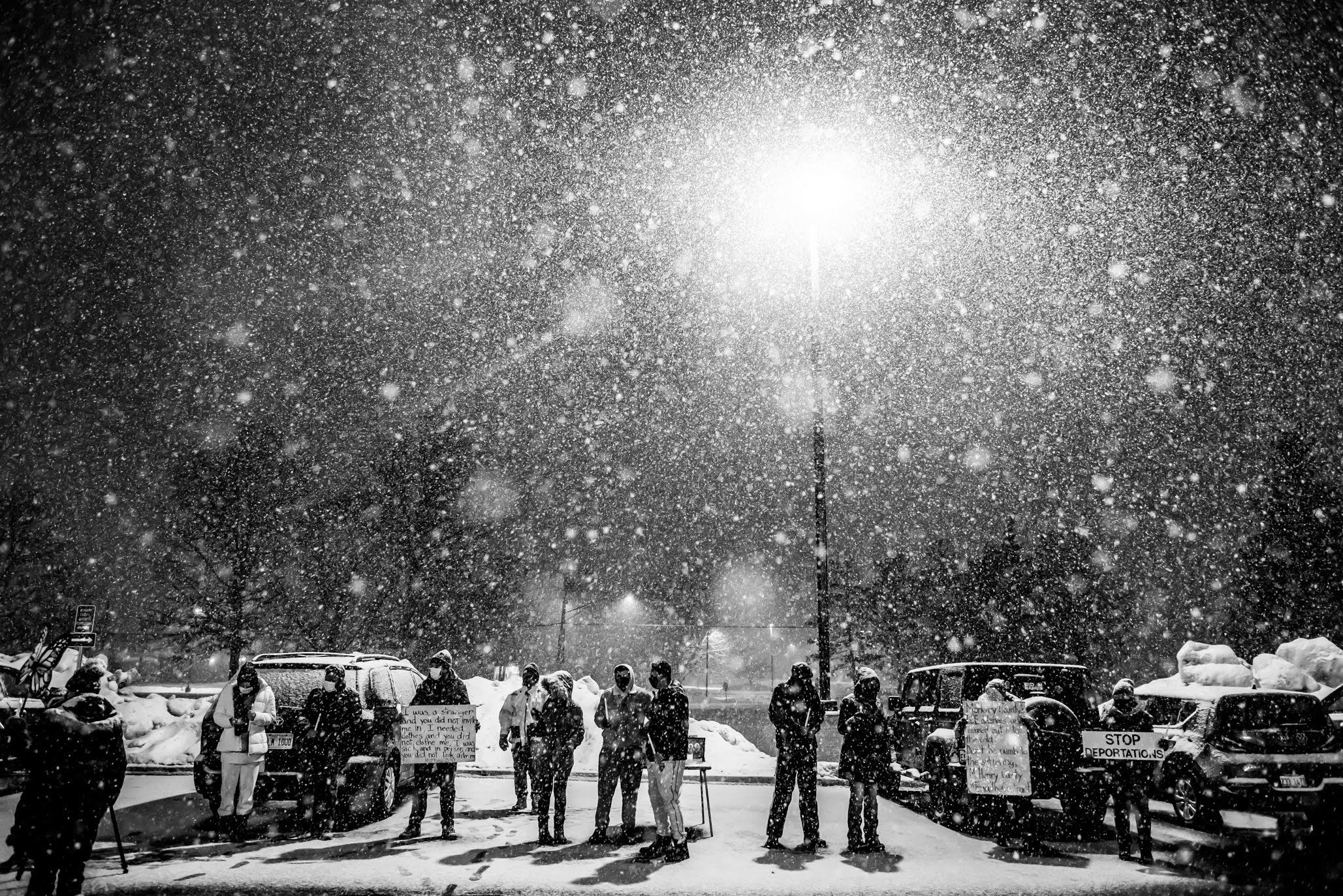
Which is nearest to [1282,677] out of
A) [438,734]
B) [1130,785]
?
[1130,785]

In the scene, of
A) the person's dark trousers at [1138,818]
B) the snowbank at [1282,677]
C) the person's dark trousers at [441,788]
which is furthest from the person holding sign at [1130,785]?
the snowbank at [1282,677]

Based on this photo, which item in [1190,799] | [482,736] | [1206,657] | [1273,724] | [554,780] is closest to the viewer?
[554,780]

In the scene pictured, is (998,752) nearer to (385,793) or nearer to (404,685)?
(385,793)

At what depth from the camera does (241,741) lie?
8.76 metres

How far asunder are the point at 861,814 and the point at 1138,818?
2.85 meters

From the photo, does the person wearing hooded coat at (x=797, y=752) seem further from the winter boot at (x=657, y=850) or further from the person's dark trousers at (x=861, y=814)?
the winter boot at (x=657, y=850)

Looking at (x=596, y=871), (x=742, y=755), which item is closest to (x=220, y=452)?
(x=742, y=755)

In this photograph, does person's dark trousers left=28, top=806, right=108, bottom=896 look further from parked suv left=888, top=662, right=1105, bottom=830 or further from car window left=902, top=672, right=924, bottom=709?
car window left=902, top=672, right=924, bottom=709

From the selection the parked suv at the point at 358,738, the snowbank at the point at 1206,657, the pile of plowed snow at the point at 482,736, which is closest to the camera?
the parked suv at the point at 358,738

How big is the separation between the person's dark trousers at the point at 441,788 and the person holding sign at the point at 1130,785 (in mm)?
7169

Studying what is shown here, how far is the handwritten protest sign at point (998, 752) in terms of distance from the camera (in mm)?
8656

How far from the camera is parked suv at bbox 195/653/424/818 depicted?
8.91 m

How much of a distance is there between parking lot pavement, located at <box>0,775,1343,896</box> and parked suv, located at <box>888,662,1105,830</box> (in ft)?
1.78

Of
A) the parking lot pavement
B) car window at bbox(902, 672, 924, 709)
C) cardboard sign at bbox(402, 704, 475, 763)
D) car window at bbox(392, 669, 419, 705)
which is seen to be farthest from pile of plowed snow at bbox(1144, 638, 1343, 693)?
cardboard sign at bbox(402, 704, 475, 763)
